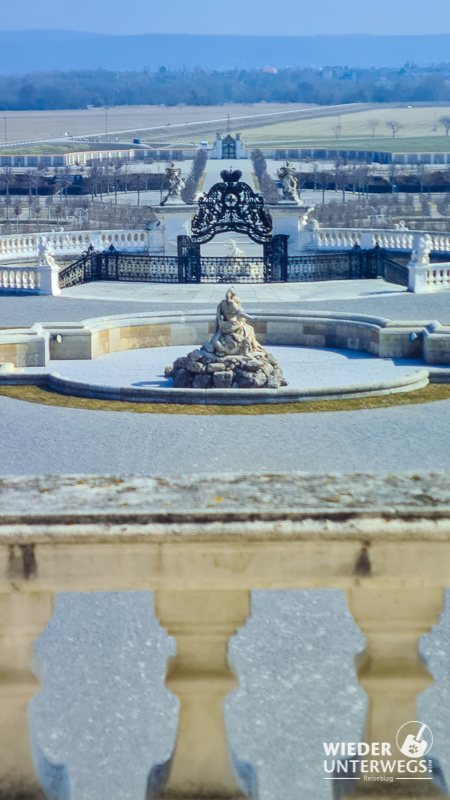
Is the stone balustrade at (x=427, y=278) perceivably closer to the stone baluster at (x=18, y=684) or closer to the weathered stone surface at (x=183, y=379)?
the weathered stone surface at (x=183, y=379)

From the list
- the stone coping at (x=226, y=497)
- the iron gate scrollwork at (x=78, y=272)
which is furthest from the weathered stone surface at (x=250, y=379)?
the iron gate scrollwork at (x=78, y=272)

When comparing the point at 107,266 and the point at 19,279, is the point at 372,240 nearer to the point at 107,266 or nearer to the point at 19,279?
the point at 107,266

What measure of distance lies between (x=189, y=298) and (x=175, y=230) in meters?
8.48

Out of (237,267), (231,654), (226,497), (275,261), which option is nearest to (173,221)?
(237,267)

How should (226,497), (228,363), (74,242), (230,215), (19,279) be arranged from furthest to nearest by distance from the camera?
(74,242)
(230,215)
(19,279)
(228,363)
(226,497)

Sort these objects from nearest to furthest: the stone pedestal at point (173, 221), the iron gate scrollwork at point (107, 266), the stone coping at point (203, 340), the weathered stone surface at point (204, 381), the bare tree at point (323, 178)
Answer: the stone coping at point (203, 340)
the weathered stone surface at point (204, 381)
the iron gate scrollwork at point (107, 266)
the stone pedestal at point (173, 221)
the bare tree at point (323, 178)

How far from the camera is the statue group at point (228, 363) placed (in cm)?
1784

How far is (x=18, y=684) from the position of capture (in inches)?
126

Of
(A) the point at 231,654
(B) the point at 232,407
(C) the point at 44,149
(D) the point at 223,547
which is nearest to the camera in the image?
(D) the point at 223,547

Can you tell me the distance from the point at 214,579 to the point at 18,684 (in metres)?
0.65

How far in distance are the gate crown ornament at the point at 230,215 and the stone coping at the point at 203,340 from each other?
12322mm

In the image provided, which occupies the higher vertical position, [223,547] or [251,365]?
[223,547]

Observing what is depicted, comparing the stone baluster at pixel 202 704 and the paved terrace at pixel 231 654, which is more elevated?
the stone baluster at pixel 202 704
